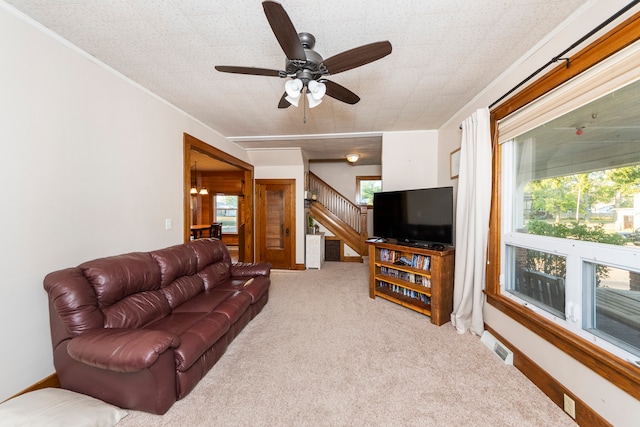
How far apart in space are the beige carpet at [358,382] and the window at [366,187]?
4787 mm

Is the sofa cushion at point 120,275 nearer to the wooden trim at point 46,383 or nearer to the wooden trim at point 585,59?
the wooden trim at point 46,383

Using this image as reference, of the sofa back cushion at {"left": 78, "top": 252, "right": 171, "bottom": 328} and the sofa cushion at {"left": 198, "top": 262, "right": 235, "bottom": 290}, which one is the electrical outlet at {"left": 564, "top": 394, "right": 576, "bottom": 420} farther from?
the sofa cushion at {"left": 198, "top": 262, "right": 235, "bottom": 290}

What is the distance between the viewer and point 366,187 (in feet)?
24.7

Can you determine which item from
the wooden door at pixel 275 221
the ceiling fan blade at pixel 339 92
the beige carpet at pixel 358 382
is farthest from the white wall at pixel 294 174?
the ceiling fan blade at pixel 339 92

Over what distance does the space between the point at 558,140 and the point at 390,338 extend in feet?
7.60

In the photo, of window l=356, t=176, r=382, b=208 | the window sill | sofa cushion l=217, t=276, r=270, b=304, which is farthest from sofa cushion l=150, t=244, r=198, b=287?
window l=356, t=176, r=382, b=208

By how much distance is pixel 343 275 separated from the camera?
5016 millimetres

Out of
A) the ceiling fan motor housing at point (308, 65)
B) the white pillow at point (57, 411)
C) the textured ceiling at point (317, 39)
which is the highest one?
the textured ceiling at point (317, 39)

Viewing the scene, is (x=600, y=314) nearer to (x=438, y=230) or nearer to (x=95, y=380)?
(x=438, y=230)

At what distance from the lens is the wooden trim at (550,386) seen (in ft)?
4.69

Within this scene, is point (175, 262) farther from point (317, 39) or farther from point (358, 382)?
point (317, 39)

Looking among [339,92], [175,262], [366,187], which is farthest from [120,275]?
[366,187]

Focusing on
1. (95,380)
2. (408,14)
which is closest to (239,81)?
(408,14)

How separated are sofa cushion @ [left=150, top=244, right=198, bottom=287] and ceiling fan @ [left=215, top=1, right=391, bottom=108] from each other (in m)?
1.93
